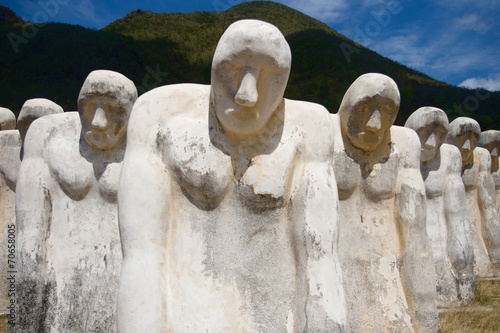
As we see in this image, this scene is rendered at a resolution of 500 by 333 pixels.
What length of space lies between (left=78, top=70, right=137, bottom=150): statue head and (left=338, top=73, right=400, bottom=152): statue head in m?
1.72

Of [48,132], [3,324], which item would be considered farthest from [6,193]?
[48,132]

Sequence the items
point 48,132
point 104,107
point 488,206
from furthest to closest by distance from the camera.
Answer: point 488,206 → point 48,132 → point 104,107

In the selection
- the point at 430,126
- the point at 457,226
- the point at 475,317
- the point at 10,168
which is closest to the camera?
the point at 475,317

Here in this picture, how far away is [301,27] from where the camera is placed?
104ft

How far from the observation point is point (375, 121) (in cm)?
377

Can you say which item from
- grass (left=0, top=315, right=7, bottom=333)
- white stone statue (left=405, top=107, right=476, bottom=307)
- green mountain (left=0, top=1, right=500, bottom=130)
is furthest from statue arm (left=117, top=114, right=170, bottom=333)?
green mountain (left=0, top=1, right=500, bottom=130)

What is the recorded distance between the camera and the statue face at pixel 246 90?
7.06ft

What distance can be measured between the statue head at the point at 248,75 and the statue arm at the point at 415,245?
2.00 meters

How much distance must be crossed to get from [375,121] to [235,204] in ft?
6.13

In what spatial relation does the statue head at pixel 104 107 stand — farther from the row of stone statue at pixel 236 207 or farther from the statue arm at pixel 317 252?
the statue arm at pixel 317 252

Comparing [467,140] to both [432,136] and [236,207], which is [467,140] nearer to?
[432,136]

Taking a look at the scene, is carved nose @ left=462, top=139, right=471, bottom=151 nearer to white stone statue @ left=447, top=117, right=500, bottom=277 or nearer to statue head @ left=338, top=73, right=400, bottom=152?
white stone statue @ left=447, top=117, right=500, bottom=277

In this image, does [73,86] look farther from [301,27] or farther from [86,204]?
[301,27]

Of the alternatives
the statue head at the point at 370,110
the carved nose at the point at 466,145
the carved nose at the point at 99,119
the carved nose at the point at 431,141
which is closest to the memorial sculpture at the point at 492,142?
the carved nose at the point at 466,145
